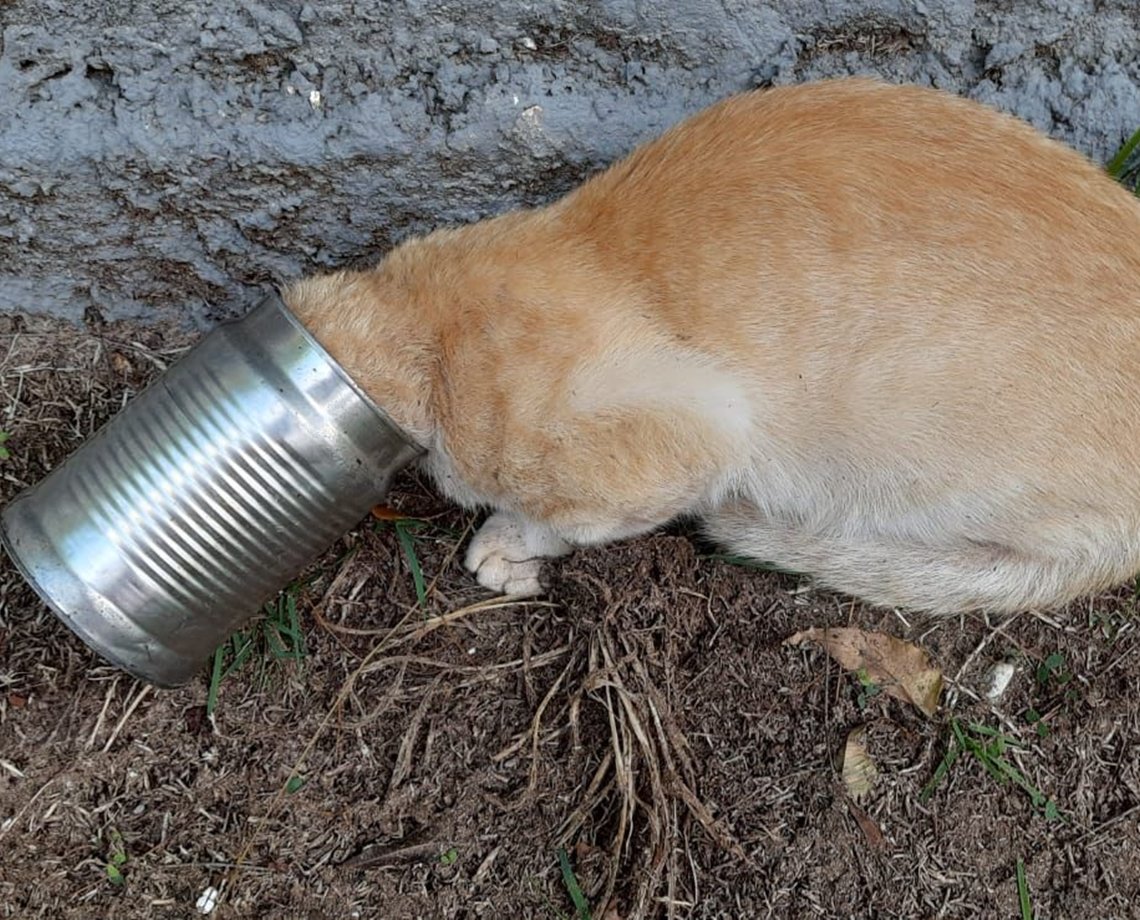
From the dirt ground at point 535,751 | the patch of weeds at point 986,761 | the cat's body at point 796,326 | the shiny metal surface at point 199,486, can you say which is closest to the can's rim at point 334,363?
the shiny metal surface at point 199,486

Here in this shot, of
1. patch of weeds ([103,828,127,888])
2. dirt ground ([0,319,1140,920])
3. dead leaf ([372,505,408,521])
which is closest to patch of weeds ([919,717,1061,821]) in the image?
dirt ground ([0,319,1140,920])

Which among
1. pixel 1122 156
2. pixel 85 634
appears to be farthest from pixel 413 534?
pixel 1122 156

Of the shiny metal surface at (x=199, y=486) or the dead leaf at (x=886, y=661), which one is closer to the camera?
the shiny metal surface at (x=199, y=486)

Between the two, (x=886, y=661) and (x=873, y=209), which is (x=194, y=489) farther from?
(x=886, y=661)

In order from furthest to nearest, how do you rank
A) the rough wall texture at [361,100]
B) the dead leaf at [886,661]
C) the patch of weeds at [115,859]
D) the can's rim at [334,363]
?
the dead leaf at [886,661]
the patch of weeds at [115,859]
the rough wall texture at [361,100]
the can's rim at [334,363]

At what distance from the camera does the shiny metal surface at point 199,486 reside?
1.97 m

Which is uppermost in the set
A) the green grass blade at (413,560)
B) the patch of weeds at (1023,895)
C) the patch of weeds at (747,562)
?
the patch of weeds at (747,562)

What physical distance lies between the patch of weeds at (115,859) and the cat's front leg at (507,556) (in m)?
0.92

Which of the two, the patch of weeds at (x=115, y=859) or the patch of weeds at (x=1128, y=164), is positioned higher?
the patch of weeds at (x=1128, y=164)

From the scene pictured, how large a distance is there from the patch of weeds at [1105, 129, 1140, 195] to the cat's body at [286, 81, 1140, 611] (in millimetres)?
471

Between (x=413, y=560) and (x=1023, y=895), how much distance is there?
1539mm

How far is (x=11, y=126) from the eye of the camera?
7.09 ft

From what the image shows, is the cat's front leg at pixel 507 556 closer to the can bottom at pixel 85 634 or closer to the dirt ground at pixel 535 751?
the dirt ground at pixel 535 751

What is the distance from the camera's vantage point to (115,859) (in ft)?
7.54
